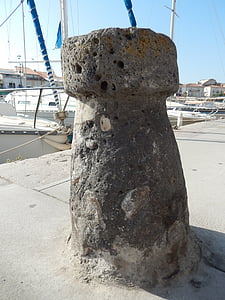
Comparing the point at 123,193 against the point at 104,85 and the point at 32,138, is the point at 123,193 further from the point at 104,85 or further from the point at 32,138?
the point at 32,138

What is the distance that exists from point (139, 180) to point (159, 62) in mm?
710

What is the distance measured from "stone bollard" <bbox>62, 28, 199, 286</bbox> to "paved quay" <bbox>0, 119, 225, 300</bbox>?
12 centimetres

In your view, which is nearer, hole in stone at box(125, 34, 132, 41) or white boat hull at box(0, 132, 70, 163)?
hole in stone at box(125, 34, 132, 41)

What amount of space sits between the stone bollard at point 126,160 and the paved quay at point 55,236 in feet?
0.40

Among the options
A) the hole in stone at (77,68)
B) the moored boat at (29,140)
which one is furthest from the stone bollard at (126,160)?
the moored boat at (29,140)

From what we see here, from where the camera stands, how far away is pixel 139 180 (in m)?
1.54

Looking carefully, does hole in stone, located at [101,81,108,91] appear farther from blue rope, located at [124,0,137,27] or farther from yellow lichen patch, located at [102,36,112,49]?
blue rope, located at [124,0,137,27]

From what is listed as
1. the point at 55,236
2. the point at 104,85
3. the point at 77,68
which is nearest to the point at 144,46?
the point at 104,85

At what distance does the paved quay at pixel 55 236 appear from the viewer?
1.55m

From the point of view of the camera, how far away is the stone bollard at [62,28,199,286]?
145 centimetres

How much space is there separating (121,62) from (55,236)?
5.17 feet

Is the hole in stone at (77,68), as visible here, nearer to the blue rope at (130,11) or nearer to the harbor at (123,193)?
the harbor at (123,193)

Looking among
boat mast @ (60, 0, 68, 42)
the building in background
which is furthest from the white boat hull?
the building in background

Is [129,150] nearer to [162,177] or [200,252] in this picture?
[162,177]
